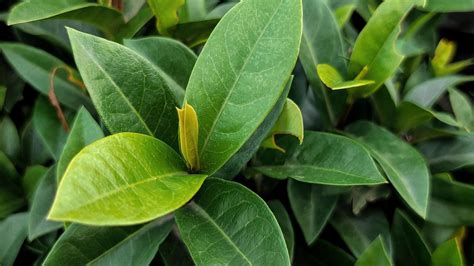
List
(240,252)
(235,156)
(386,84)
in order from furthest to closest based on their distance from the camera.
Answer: (386,84)
(235,156)
(240,252)

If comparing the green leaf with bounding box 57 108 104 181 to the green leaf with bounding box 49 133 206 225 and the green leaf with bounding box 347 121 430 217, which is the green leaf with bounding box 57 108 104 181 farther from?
the green leaf with bounding box 347 121 430 217

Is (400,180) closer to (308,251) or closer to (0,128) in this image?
(308,251)

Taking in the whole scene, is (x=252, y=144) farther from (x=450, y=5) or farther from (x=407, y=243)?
(x=450, y=5)

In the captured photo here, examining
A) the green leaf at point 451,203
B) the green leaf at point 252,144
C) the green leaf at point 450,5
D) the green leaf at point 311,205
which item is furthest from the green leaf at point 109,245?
the green leaf at point 450,5

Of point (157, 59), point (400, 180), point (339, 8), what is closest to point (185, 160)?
point (157, 59)

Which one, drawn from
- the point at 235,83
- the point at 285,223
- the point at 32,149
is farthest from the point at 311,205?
the point at 32,149

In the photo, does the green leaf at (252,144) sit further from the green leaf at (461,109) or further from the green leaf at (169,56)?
the green leaf at (461,109)
